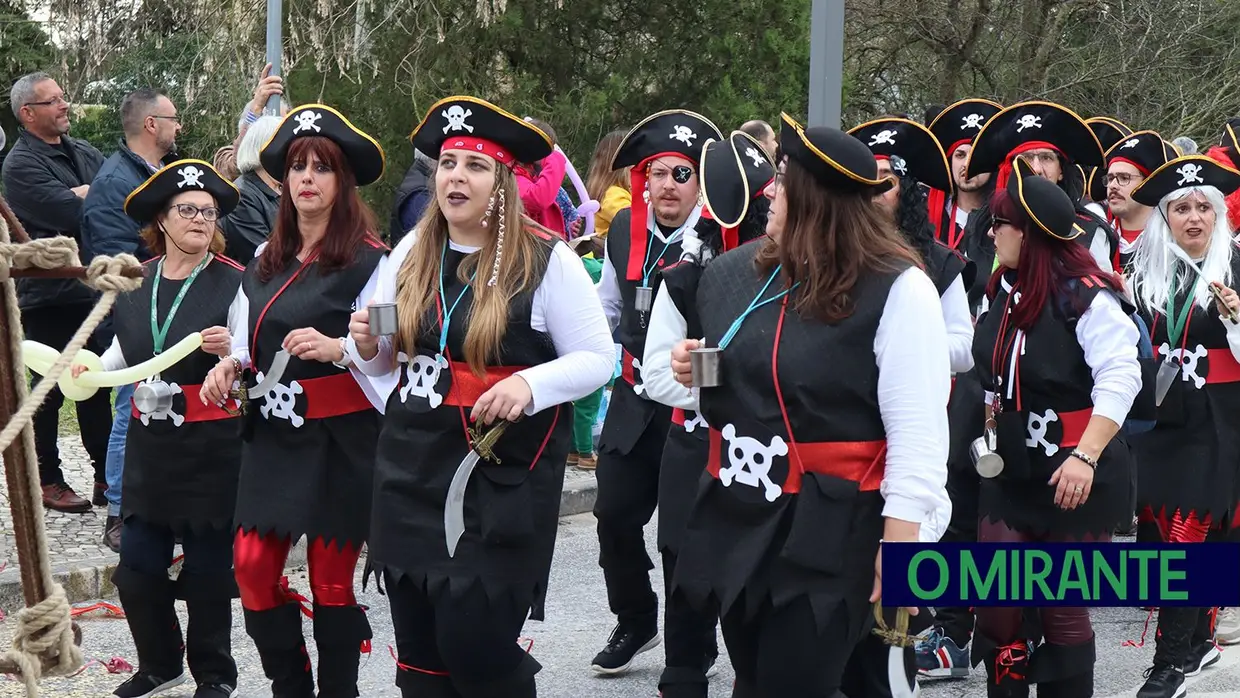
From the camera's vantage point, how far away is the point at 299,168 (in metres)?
4.95

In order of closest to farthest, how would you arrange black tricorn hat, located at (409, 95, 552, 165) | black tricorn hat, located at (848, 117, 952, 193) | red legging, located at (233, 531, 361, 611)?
black tricorn hat, located at (409, 95, 552, 165) → red legging, located at (233, 531, 361, 611) → black tricorn hat, located at (848, 117, 952, 193)

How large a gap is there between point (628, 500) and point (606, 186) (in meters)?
3.79

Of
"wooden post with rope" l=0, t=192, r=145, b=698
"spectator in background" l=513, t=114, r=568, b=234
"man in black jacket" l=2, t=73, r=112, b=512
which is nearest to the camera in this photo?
"wooden post with rope" l=0, t=192, r=145, b=698

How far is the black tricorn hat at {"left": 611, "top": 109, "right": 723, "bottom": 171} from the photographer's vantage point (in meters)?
5.97

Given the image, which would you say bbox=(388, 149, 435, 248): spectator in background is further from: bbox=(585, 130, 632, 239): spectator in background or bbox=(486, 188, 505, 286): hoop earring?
bbox=(486, 188, 505, 286): hoop earring

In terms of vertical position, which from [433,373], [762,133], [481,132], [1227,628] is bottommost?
[1227,628]

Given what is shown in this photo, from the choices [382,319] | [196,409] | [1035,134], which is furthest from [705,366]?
[1035,134]

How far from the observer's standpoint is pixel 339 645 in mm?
4891

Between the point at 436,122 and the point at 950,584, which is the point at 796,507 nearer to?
the point at 950,584

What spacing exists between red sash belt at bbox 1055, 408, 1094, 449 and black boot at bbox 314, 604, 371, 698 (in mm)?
2279

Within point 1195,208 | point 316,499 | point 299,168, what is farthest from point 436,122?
point 1195,208

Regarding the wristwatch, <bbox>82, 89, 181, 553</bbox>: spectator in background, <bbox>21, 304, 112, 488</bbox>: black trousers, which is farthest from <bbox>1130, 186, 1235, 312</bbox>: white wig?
<bbox>21, 304, 112, 488</bbox>: black trousers

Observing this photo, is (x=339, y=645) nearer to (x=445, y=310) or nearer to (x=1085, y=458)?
(x=445, y=310)

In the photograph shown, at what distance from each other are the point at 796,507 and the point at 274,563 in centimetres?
194
